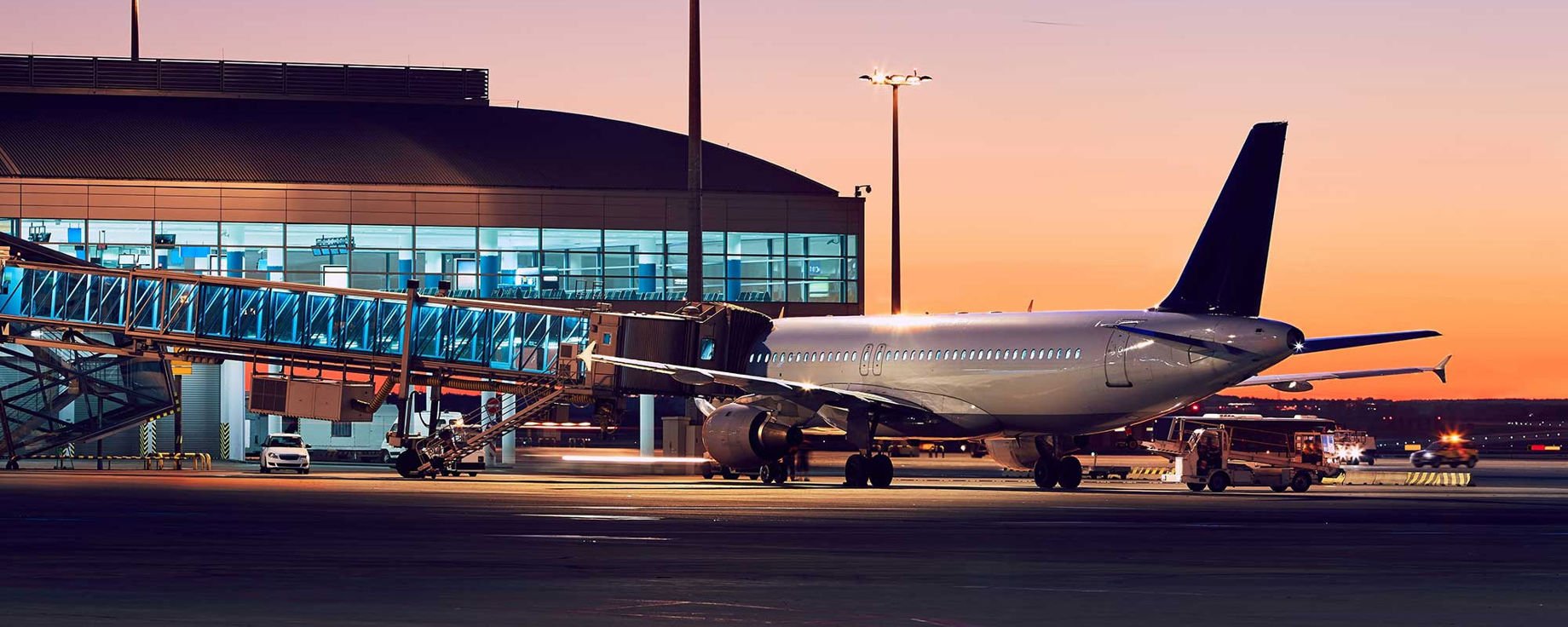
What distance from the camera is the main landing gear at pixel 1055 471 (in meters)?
47.1

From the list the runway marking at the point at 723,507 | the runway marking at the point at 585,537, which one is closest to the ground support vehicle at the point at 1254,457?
the runway marking at the point at 723,507

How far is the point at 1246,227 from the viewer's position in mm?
41750

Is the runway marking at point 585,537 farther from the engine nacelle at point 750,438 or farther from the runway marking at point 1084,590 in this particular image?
the engine nacelle at point 750,438

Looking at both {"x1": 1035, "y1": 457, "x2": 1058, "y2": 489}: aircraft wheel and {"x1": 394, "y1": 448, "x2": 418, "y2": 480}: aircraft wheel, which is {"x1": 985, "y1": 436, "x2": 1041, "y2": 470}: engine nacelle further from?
{"x1": 394, "y1": 448, "x2": 418, "y2": 480}: aircraft wheel

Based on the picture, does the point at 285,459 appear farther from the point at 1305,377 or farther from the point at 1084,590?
the point at 1084,590

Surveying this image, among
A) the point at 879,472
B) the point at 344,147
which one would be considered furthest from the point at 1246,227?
the point at 344,147

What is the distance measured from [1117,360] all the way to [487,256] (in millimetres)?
41849

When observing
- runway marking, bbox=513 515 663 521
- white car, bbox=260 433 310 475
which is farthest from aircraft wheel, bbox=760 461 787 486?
white car, bbox=260 433 310 475

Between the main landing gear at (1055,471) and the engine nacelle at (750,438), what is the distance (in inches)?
221

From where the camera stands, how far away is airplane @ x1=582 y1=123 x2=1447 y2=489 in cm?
4175

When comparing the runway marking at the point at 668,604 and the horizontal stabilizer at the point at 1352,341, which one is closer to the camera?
the runway marking at the point at 668,604

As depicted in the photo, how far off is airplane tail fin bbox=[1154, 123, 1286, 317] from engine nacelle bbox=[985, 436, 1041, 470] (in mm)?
7343

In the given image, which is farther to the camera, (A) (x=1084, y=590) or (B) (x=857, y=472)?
(B) (x=857, y=472)

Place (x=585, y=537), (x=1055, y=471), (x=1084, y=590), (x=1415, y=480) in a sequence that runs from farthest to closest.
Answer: (x=1415, y=480), (x=1055, y=471), (x=585, y=537), (x=1084, y=590)
